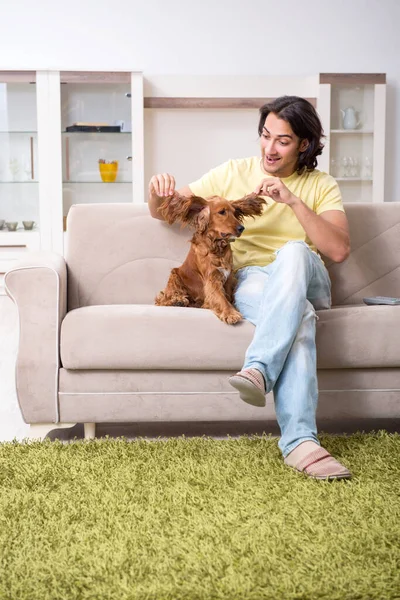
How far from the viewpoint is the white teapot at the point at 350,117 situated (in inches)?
212

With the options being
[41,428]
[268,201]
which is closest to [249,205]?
[268,201]

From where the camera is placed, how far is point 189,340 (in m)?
2.18

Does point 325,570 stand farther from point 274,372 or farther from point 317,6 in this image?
point 317,6

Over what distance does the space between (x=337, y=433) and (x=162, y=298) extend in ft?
2.39

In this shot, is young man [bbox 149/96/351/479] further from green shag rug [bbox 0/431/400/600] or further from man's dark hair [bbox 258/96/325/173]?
green shag rug [bbox 0/431/400/600]

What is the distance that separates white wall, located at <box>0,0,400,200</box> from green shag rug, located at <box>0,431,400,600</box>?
162 inches

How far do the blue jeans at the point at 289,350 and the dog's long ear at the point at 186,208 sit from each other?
0.34m

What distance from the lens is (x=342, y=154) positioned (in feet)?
18.0

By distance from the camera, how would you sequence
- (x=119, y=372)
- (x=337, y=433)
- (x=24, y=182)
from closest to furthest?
(x=119, y=372), (x=337, y=433), (x=24, y=182)

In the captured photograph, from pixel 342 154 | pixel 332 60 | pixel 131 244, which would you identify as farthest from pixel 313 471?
pixel 332 60

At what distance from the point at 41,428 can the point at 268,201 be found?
1046 mm

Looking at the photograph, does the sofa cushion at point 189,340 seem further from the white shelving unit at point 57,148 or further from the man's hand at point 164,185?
the white shelving unit at point 57,148

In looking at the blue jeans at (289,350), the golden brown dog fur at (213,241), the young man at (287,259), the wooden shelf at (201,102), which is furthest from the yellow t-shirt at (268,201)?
the wooden shelf at (201,102)

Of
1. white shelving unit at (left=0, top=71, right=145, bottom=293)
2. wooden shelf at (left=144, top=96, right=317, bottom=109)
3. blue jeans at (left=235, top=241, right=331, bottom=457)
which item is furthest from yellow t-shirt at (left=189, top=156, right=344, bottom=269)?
wooden shelf at (left=144, top=96, right=317, bottom=109)
